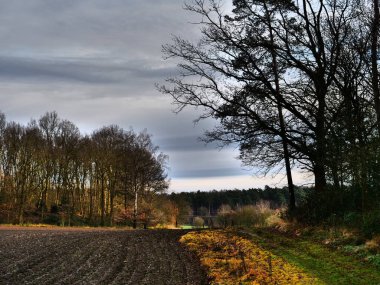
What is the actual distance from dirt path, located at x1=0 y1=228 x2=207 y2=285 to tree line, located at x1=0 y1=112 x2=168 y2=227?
27.1 meters

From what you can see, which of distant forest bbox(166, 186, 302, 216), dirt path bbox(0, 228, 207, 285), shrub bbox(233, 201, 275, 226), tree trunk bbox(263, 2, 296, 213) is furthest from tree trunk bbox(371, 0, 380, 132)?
distant forest bbox(166, 186, 302, 216)

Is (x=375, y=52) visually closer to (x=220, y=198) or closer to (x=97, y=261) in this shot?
(x=97, y=261)

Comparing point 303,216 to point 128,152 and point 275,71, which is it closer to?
point 275,71

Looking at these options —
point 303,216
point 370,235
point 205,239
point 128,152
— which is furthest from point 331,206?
point 128,152

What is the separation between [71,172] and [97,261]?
38218 mm

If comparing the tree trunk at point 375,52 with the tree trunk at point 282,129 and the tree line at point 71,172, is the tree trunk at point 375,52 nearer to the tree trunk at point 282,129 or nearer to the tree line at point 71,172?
the tree trunk at point 282,129

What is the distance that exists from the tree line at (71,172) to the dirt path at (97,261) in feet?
89.0

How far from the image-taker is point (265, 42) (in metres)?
20.9

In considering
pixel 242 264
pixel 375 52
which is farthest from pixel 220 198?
pixel 242 264

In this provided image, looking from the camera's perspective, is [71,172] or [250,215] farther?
[71,172]

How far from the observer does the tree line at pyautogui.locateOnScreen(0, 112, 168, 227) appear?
44828 millimetres

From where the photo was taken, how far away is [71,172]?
50.7 metres

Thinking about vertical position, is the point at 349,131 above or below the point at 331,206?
above

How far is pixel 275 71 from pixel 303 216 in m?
7.22
